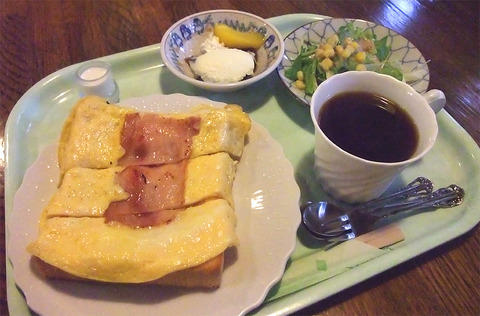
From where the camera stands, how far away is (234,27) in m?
1.92

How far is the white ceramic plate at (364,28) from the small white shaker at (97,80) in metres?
0.70

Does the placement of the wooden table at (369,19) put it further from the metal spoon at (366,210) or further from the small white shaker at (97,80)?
the small white shaker at (97,80)

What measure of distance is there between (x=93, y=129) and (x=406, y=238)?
1081mm

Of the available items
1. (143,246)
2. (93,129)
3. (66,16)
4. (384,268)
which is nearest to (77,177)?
(93,129)

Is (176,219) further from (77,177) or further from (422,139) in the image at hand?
(422,139)

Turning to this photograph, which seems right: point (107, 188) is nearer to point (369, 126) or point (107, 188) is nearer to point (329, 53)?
point (369, 126)

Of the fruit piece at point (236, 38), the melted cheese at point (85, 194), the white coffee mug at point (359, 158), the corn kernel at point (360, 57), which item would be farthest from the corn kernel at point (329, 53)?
the melted cheese at point (85, 194)

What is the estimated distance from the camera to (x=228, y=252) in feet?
4.00

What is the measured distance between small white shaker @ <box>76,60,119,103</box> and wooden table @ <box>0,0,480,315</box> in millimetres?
245

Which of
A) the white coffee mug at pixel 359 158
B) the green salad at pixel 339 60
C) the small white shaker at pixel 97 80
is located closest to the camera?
the white coffee mug at pixel 359 158

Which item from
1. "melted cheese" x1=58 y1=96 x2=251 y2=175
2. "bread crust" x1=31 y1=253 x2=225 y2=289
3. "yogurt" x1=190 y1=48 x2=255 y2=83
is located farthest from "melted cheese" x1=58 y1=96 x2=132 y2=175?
"yogurt" x1=190 y1=48 x2=255 y2=83

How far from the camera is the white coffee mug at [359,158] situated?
1.19 m

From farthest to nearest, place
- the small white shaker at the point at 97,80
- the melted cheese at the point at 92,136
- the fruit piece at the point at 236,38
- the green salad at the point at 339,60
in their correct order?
1. the fruit piece at the point at 236,38
2. the green salad at the point at 339,60
3. the small white shaker at the point at 97,80
4. the melted cheese at the point at 92,136

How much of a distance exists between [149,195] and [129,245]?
0.18 meters
